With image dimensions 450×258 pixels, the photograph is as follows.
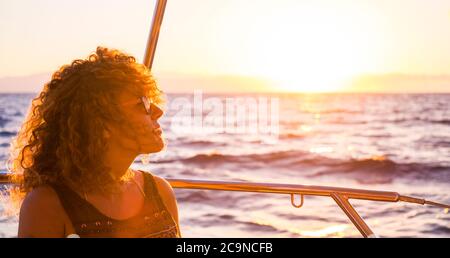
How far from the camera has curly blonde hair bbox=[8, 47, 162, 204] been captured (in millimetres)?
1684

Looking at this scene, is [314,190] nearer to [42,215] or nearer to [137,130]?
[137,130]

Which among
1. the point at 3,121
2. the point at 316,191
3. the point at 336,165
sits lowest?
the point at 336,165

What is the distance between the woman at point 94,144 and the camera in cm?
166

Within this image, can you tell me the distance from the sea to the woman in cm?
14

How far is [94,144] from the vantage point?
171 cm

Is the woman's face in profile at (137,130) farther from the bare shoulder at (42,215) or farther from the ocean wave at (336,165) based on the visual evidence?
the ocean wave at (336,165)

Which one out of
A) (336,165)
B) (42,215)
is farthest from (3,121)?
(42,215)

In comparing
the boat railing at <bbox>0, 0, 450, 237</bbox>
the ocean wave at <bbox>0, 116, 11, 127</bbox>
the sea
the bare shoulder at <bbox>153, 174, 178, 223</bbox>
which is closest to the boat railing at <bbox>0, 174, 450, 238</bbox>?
the boat railing at <bbox>0, 0, 450, 237</bbox>

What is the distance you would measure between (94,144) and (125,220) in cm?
20

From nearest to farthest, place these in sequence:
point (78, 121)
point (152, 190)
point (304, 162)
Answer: point (78, 121) < point (152, 190) < point (304, 162)

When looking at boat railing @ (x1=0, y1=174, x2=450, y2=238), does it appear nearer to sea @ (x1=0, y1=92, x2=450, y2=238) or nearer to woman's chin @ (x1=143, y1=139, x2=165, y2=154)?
sea @ (x1=0, y1=92, x2=450, y2=238)

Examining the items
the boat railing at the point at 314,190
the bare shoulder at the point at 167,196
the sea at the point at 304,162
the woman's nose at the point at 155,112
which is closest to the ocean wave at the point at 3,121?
the sea at the point at 304,162

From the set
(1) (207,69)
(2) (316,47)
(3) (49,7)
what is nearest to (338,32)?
(2) (316,47)

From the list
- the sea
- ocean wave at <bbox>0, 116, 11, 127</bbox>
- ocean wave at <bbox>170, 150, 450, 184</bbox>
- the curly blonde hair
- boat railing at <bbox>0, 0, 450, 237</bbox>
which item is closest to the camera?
the curly blonde hair
